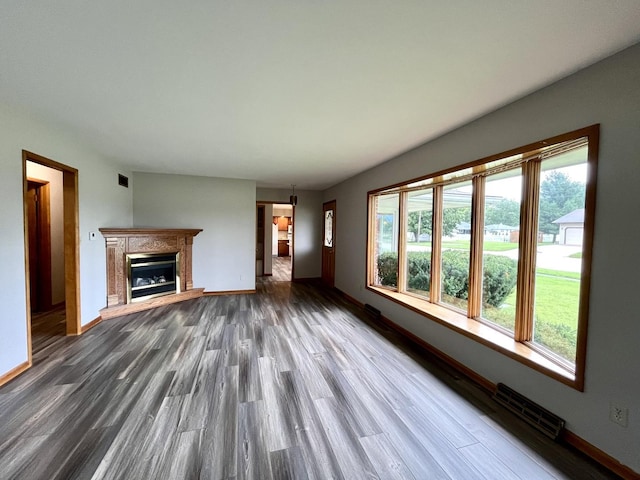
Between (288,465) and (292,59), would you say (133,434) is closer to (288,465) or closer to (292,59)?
(288,465)

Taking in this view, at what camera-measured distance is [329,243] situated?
21.5 feet

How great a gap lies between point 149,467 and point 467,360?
2665 mm

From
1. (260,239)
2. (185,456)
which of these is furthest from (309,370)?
(260,239)

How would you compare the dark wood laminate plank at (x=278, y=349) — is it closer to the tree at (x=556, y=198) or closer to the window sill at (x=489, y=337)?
the window sill at (x=489, y=337)

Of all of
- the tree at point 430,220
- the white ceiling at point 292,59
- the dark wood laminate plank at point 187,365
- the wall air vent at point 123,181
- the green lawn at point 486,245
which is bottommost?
the dark wood laminate plank at point 187,365

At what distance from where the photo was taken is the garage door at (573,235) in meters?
1.86

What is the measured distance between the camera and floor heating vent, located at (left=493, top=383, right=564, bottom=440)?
70.1 inches

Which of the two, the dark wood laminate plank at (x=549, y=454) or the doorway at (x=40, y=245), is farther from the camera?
the doorway at (x=40, y=245)

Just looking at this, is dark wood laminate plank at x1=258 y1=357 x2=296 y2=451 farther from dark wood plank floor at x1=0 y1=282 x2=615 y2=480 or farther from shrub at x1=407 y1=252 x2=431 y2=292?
shrub at x1=407 y1=252 x2=431 y2=292

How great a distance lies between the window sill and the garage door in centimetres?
92

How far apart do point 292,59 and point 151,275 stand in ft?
15.2

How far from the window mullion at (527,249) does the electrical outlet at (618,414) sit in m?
0.74

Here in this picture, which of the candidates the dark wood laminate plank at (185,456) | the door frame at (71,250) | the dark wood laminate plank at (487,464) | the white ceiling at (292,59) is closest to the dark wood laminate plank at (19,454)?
the dark wood laminate plank at (185,456)

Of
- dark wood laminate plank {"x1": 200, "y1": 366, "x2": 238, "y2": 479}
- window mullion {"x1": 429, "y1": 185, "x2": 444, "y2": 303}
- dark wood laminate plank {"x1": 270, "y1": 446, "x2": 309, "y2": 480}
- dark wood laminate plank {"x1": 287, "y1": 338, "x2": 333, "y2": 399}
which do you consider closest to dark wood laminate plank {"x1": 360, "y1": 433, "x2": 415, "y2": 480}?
dark wood laminate plank {"x1": 270, "y1": 446, "x2": 309, "y2": 480}
